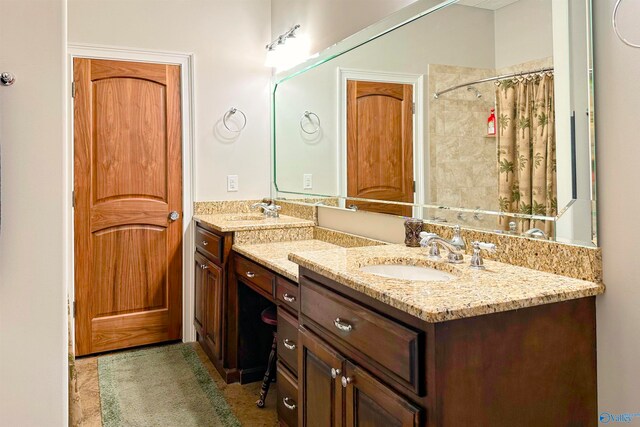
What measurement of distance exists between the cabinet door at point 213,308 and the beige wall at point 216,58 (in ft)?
2.39

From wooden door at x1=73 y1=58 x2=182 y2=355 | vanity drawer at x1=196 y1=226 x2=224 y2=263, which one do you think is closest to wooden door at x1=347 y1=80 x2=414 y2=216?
vanity drawer at x1=196 y1=226 x2=224 y2=263

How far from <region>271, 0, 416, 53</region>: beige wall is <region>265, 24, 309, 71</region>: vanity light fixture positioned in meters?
0.07

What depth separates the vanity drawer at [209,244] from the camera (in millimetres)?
2869

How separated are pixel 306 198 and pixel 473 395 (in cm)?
217

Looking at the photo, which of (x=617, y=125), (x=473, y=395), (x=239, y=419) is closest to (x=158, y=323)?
(x=239, y=419)

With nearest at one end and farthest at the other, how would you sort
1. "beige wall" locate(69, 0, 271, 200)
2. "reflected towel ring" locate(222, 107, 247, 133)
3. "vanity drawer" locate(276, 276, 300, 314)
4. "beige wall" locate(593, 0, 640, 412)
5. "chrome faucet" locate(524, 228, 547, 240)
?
"beige wall" locate(593, 0, 640, 412)
"chrome faucet" locate(524, 228, 547, 240)
"vanity drawer" locate(276, 276, 300, 314)
"beige wall" locate(69, 0, 271, 200)
"reflected towel ring" locate(222, 107, 247, 133)

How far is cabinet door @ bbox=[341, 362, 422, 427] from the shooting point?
1.21 meters

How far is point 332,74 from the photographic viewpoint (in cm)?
285

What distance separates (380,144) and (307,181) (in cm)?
90

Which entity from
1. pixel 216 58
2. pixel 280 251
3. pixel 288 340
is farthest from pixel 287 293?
pixel 216 58

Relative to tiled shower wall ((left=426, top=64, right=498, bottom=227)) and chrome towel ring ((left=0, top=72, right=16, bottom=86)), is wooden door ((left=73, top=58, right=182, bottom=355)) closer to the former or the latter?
tiled shower wall ((left=426, top=64, right=498, bottom=227))

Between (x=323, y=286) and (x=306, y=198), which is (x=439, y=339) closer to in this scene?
(x=323, y=286)

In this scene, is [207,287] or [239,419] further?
[207,287]

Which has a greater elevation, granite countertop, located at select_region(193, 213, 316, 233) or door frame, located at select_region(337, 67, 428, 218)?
door frame, located at select_region(337, 67, 428, 218)
